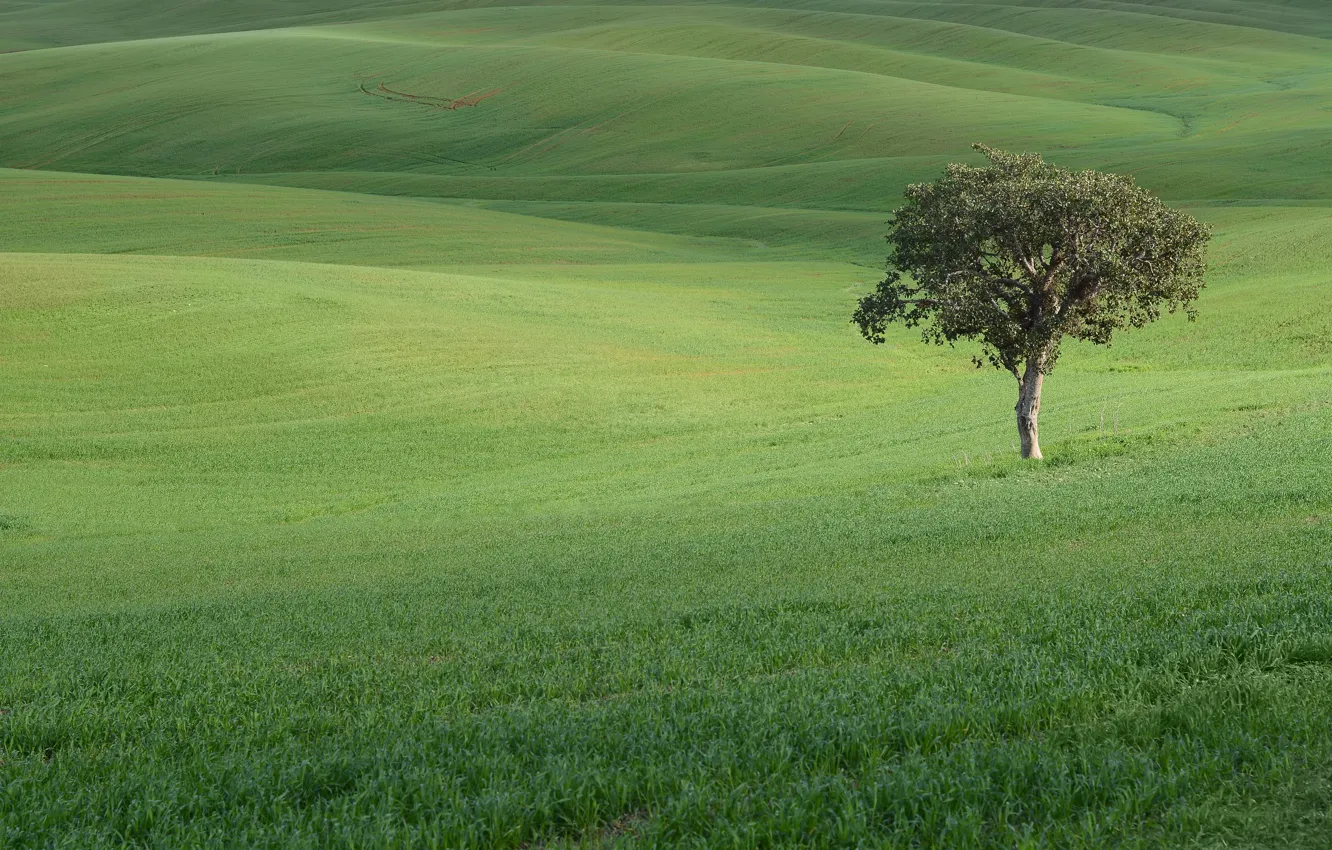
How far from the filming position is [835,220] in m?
85.0

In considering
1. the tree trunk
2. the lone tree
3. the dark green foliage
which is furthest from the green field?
the dark green foliage

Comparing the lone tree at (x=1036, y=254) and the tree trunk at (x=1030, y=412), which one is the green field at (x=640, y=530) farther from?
the lone tree at (x=1036, y=254)

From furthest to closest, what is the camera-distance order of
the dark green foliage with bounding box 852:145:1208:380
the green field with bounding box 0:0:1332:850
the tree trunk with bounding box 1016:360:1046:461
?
A: the tree trunk with bounding box 1016:360:1046:461
the dark green foliage with bounding box 852:145:1208:380
the green field with bounding box 0:0:1332:850

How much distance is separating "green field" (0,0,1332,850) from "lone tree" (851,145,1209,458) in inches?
121

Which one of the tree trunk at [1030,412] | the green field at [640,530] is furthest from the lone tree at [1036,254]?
the green field at [640,530]

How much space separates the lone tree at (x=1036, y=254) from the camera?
26.5 meters

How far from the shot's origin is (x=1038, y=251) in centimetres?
2750

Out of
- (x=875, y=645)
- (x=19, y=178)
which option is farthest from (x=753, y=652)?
(x=19, y=178)

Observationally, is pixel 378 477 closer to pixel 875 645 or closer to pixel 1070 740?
pixel 875 645

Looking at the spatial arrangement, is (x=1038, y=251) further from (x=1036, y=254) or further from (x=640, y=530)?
(x=640, y=530)

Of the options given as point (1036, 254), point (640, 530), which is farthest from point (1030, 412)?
point (640, 530)

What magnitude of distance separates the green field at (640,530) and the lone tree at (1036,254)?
3.08m

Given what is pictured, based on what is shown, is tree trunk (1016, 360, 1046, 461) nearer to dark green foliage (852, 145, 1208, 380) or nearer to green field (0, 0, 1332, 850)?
dark green foliage (852, 145, 1208, 380)

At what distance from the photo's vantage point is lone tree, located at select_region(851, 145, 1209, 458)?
2650 cm
